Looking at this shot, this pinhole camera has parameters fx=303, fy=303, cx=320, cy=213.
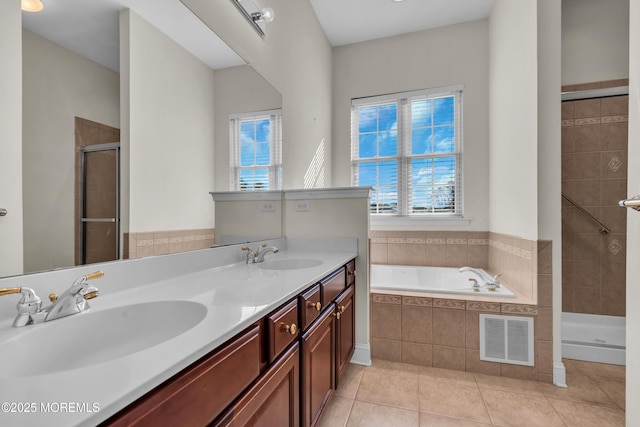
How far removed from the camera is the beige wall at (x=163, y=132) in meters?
1.06

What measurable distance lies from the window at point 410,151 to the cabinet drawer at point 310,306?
2.19 meters

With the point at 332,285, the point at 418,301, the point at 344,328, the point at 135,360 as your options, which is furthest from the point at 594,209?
the point at 135,360

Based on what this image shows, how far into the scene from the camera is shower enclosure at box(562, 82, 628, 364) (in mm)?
2615

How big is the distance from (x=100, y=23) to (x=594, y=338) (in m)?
3.56

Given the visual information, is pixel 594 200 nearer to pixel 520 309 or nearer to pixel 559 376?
pixel 520 309

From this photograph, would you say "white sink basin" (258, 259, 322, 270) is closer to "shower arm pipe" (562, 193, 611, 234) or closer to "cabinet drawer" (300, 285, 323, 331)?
"cabinet drawer" (300, 285, 323, 331)

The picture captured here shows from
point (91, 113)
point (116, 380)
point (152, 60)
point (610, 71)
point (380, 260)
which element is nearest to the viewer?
point (116, 380)

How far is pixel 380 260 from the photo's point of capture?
336 centimetres

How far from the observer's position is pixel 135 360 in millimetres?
519

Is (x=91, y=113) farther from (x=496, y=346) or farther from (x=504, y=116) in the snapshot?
(x=504, y=116)

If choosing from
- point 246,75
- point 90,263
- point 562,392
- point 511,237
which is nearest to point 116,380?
point 90,263

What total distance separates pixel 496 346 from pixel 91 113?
2.48 metres

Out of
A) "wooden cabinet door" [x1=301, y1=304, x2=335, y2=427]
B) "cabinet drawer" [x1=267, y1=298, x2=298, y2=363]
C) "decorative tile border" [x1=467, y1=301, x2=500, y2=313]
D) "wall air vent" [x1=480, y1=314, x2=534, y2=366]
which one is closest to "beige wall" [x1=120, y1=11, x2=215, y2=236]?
"cabinet drawer" [x1=267, y1=298, x2=298, y2=363]

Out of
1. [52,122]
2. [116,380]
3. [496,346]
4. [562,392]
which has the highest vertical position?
[52,122]
